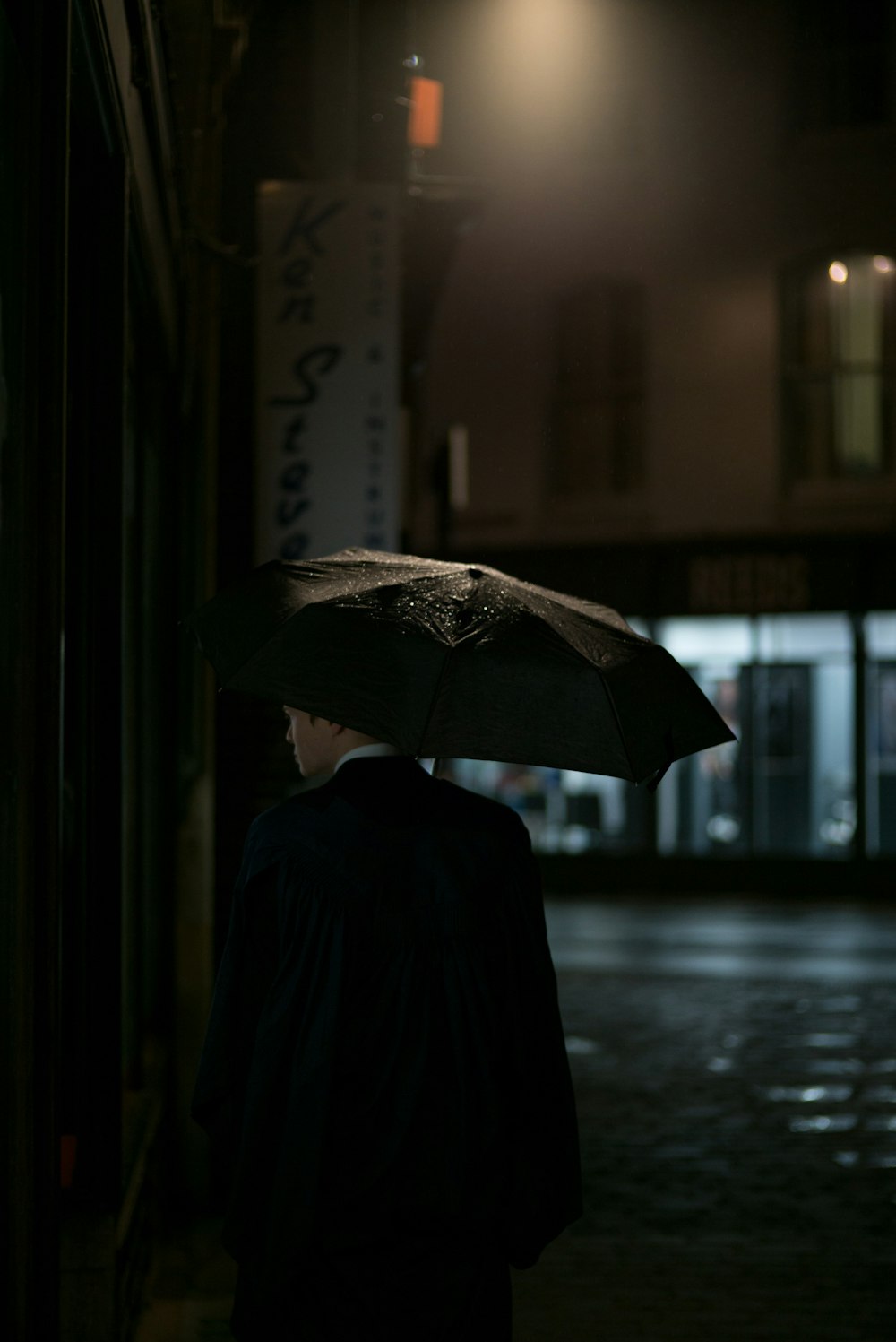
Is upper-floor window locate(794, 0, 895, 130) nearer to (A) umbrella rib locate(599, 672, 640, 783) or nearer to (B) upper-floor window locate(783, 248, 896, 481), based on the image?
(B) upper-floor window locate(783, 248, 896, 481)

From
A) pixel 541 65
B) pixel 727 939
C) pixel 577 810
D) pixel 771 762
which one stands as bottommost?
pixel 727 939

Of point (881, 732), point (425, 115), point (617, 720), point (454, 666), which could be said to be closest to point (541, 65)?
point (881, 732)

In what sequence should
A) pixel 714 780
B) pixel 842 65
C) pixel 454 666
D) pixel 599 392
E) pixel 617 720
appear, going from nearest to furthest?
pixel 454 666, pixel 617 720, pixel 714 780, pixel 842 65, pixel 599 392

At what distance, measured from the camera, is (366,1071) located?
2408 millimetres

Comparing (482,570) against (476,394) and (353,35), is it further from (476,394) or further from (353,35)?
(476,394)

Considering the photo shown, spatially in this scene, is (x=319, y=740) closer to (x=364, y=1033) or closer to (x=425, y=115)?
(x=364, y=1033)

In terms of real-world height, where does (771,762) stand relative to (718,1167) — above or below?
above

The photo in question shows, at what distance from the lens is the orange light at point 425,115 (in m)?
11.5

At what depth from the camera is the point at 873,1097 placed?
27.3 feet

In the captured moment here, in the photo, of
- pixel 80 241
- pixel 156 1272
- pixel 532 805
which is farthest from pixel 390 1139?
pixel 532 805

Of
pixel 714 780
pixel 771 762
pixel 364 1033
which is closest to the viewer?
pixel 364 1033

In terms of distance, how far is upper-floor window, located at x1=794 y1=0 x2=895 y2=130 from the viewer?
19.7 metres

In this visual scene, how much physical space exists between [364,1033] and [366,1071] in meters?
0.06

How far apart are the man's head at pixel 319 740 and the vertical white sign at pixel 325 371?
422 cm
